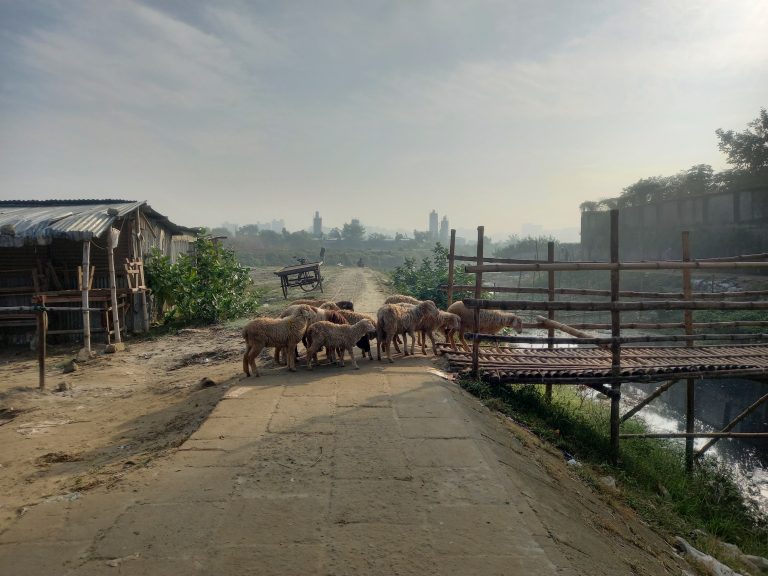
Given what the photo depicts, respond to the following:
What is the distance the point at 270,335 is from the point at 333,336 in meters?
0.98

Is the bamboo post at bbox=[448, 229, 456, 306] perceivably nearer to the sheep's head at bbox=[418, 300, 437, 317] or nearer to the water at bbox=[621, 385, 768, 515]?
the sheep's head at bbox=[418, 300, 437, 317]

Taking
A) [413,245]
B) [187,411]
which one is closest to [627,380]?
[187,411]

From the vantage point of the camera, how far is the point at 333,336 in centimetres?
771

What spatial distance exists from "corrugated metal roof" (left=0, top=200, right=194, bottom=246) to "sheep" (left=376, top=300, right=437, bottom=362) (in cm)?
726

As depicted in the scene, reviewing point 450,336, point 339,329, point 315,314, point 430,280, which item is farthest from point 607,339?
point 430,280

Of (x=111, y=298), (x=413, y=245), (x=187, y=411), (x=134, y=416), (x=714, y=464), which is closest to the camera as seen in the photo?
(x=187, y=411)

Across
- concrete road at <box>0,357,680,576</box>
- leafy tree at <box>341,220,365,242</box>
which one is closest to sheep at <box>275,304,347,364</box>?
concrete road at <box>0,357,680,576</box>

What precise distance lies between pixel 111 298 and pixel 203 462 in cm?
947

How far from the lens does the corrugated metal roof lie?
10.9 m

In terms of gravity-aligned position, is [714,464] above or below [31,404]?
below

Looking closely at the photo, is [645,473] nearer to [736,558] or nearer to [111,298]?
[736,558]

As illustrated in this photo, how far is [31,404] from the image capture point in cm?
770

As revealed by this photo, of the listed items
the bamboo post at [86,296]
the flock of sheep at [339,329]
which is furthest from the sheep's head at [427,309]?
the bamboo post at [86,296]

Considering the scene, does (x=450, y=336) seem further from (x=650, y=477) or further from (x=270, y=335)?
(x=650, y=477)
